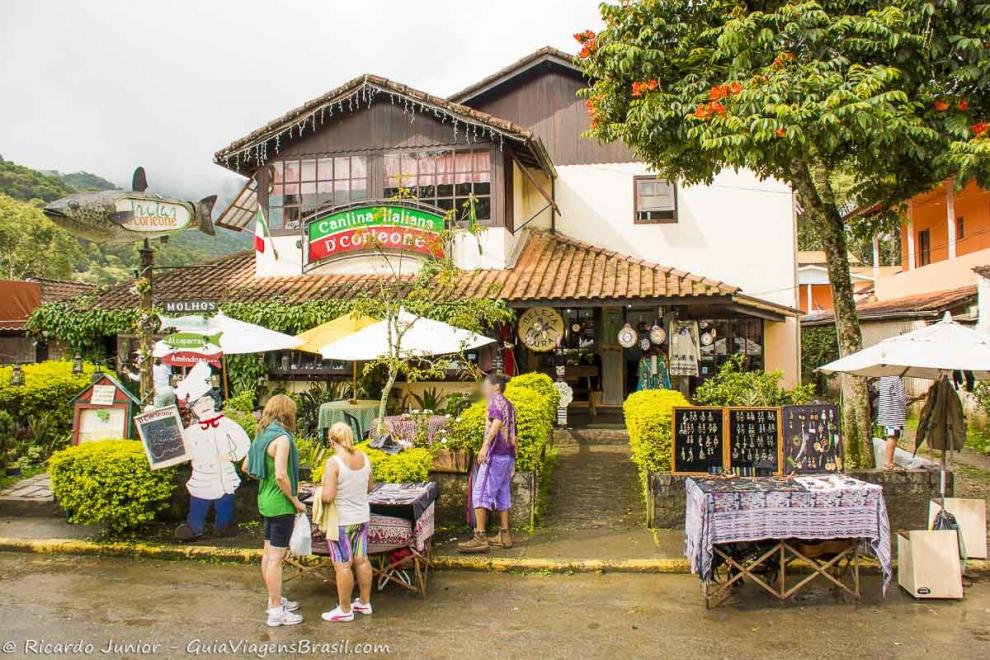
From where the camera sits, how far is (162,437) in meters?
8.12

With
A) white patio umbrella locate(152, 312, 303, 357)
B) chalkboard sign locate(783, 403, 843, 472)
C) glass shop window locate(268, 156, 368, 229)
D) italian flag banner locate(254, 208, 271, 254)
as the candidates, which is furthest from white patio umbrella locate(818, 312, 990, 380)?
italian flag banner locate(254, 208, 271, 254)

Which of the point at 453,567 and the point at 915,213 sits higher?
the point at 915,213

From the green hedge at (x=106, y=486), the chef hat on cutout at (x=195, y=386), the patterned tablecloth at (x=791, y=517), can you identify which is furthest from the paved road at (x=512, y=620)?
the chef hat on cutout at (x=195, y=386)

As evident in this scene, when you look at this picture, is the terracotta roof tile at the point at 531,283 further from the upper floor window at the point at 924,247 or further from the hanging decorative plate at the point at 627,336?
the upper floor window at the point at 924,247

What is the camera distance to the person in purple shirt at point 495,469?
24.8ft

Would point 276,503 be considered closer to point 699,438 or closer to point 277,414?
point 277,414

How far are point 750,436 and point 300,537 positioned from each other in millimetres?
4788

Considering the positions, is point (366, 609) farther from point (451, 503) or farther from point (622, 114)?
point (622, 114)

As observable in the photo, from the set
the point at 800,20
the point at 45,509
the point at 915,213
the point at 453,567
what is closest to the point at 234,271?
the point at 45,509

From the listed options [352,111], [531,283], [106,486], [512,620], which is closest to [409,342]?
[531,283]

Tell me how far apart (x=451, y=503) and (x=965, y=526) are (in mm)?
5183

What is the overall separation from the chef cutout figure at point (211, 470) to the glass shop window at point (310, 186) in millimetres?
7059

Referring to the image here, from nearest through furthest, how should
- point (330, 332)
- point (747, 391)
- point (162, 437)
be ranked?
point (162, 437), point (747, 391), point (330, 332)

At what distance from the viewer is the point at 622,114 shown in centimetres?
1031
